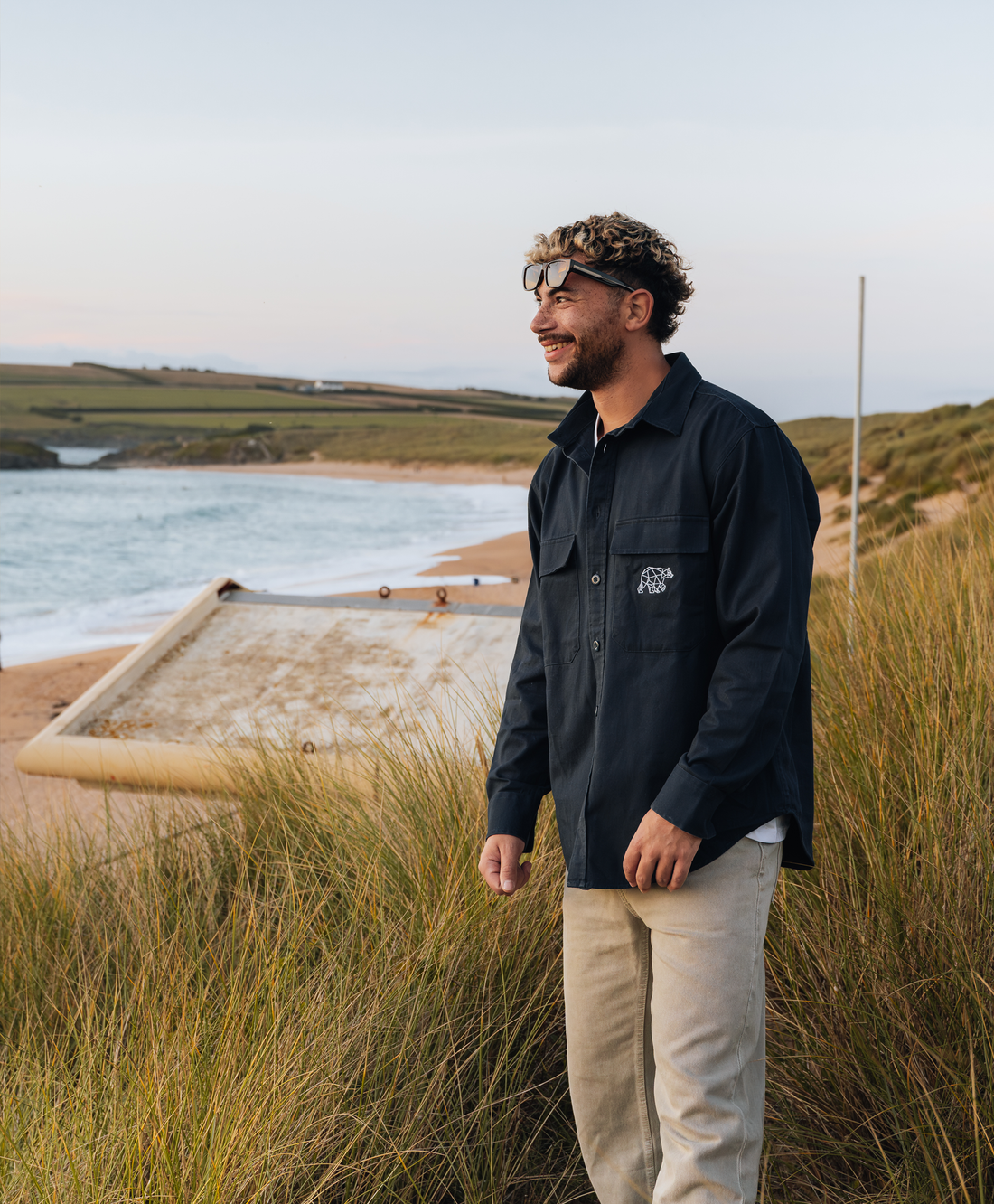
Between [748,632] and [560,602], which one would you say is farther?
[560,602]

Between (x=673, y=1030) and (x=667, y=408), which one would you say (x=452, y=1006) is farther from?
(x=667, y=408)

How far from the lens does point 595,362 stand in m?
1.80

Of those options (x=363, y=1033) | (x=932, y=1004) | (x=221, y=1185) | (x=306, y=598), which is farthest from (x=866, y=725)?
(x=306, y=598)

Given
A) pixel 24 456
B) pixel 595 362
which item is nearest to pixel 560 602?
pixel 595 362

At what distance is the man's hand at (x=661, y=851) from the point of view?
60.8 inches

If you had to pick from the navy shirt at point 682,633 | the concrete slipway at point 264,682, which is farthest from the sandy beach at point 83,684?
the navy shirt at point 682,633

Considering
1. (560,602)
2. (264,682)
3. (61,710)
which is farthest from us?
(61,710)

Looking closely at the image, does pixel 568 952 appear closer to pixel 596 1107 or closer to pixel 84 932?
pixel 596 1107

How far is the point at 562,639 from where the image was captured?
6.12ft

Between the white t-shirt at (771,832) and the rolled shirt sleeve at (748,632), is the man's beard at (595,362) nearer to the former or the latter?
the rolled shirt sleeve at (748,632)

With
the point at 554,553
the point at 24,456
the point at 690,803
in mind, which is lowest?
the point at 690,803

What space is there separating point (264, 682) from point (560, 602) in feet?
16.2

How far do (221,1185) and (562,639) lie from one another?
118 centimetres

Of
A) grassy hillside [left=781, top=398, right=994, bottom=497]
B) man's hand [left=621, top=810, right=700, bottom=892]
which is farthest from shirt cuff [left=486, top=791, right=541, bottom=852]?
grassy hillside [left=781, top=398, right=994, bottom=497]
